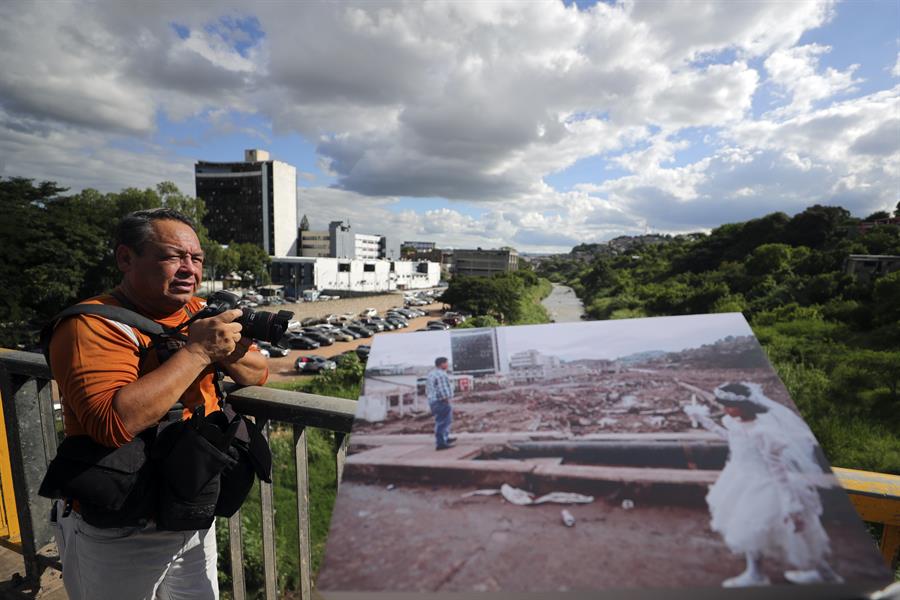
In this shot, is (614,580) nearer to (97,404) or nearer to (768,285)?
(97,404)

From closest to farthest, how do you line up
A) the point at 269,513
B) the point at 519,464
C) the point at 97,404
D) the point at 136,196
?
1. the point at 519,464
2. the point at 97,404
3. the point at 269,513
4. the point at 136,196

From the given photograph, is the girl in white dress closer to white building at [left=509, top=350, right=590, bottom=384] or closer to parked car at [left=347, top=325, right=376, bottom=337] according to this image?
white building at [left=509, top=350, right=590, bottom=384]

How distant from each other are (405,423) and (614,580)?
0.50 m

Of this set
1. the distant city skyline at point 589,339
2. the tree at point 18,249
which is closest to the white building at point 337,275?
the tree at point 18,249

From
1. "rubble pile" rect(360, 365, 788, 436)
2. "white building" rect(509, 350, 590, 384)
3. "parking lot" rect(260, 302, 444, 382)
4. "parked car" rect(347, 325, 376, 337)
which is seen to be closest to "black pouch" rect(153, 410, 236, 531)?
"rubble pile" rect(360, 365, 788, 436)

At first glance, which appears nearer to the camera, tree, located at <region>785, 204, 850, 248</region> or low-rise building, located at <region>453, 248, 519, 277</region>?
tree, located at <region>785, 204, 850, 248</region>

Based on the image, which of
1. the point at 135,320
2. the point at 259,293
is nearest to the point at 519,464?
the point at 135,320

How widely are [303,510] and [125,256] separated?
3.75 feet

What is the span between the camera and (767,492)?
2.63 ft

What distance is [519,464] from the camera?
0.91 m

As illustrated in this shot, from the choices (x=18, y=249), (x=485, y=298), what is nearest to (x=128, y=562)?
(x=18, y=249)

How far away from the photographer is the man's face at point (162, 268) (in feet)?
5.48

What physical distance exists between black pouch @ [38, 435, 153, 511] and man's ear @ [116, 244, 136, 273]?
0.59 m

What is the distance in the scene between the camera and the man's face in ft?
5.48
